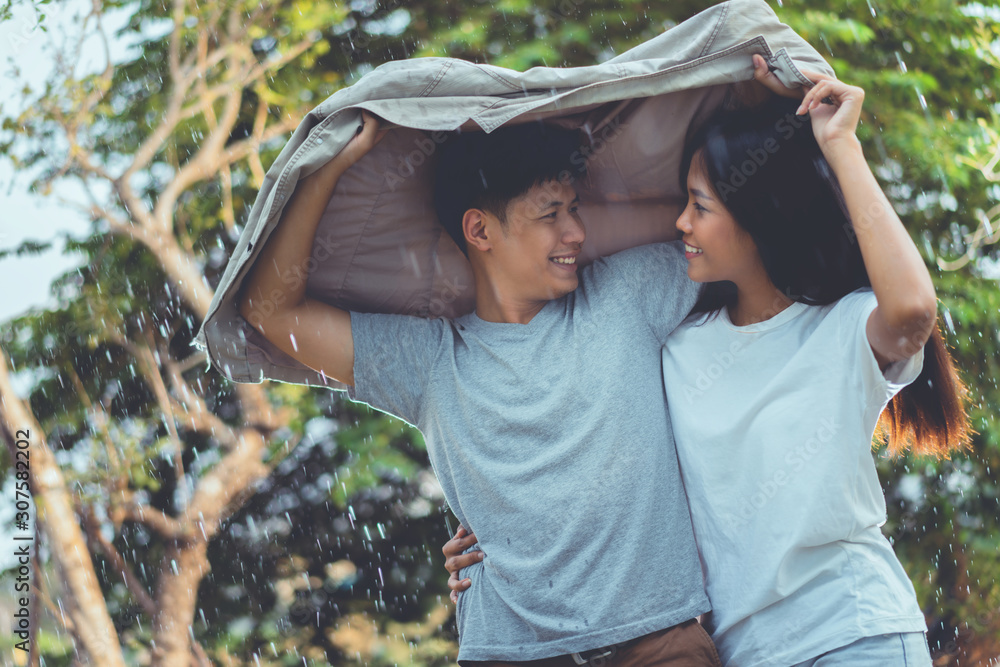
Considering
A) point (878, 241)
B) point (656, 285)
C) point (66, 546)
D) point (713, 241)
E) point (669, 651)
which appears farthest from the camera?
point (66, 546)

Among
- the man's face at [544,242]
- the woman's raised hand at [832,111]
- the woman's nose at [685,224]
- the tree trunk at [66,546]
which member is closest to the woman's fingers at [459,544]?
the man's face at [544,242]

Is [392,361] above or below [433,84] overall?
below

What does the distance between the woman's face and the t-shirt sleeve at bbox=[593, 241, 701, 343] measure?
9 cm

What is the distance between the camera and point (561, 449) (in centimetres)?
151

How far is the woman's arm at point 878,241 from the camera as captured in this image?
124 cm

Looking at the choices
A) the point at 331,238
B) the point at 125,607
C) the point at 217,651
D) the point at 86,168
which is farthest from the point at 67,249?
the point at 331,238

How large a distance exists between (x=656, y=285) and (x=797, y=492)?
Answer: 1.57 feet

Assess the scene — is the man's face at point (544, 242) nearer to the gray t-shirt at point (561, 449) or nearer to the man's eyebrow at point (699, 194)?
the gray t-shirt at point (561, 449)

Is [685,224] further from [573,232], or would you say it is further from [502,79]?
[502,79]

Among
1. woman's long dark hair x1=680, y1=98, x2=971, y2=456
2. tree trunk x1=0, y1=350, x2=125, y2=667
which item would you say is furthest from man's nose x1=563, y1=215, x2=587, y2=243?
tree trunk x1=0, y1=350, x2=125, y2=667

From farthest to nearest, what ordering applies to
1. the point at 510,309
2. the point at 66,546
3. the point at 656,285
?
1. the point at 66,546
2. the point at 510,309
3. the point at 656,285

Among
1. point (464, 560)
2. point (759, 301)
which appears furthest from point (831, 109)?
point (464, 560)

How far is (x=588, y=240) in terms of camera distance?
177 cm

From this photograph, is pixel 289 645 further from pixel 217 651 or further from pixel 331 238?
pixel 331 238
